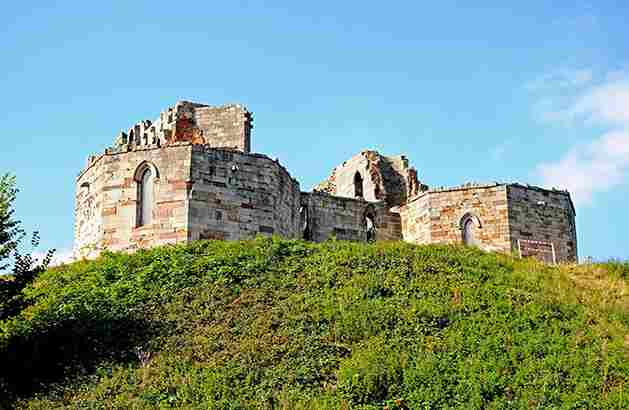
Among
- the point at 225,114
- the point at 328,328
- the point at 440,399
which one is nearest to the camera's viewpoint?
the point at 440,399

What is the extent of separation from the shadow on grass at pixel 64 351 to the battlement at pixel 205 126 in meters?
10.9

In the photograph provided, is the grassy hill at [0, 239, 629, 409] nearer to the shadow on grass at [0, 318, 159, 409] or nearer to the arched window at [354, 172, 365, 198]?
the shadow on grass at [0, 318, 159, 409]

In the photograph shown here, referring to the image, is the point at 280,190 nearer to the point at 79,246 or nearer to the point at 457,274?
the point at 79,246

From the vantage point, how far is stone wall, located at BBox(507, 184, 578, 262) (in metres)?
33.2

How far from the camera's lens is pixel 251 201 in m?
29.8

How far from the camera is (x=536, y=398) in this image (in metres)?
18.6

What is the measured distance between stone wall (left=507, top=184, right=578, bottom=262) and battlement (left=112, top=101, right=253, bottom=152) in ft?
30.0

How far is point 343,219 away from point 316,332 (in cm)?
1358

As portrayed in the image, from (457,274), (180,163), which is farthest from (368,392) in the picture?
(180,163)

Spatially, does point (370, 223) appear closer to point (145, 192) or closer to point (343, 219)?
point (343, 219)

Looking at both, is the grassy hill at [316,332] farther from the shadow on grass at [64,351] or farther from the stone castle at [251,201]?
the stone castle at [251,201]

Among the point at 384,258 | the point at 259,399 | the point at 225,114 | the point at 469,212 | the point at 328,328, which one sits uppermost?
the point at 225,114

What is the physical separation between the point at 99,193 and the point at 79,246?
1877 millimetres

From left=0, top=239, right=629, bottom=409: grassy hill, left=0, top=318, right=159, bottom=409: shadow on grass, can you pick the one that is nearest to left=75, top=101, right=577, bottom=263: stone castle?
left=0, top=239, right=629, bottom=409: grassy hill
